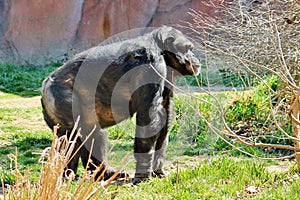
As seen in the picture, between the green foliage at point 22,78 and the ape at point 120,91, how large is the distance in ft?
18.3

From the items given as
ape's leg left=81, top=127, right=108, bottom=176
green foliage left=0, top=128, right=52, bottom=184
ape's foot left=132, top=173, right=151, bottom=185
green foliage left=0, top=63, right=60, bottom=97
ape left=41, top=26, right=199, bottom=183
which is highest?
ape left=41, top=26, right=199, bottom=183

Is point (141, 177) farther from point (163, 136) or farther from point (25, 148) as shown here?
point (25, 148)

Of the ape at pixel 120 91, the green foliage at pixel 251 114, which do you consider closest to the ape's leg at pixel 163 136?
the ape at pixel 120 91

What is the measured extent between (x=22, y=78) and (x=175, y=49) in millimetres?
7532

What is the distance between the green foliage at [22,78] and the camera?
11039 millimetres

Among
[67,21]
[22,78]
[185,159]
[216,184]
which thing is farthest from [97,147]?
[67,21]

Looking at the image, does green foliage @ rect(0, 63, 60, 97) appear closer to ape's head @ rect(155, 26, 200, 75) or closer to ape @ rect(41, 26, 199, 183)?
ape @ rect(41, 26, 199, 183)

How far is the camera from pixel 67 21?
14.5m

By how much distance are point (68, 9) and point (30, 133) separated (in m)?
7.88

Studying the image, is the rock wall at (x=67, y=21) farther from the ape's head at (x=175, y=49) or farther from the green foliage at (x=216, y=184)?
the green foliage at (x=216, y=184)

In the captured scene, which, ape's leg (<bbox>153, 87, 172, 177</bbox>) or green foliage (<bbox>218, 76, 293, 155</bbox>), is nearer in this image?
ape's leg (<bbox>153, 87, 172, 177</bbox>)

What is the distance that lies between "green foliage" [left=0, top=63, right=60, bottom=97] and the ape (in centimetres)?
556

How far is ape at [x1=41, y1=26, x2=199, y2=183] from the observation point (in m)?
4.92

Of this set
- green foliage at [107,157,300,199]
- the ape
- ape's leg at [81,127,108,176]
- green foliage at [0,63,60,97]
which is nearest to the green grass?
green foliage at [107,157,300,199]
